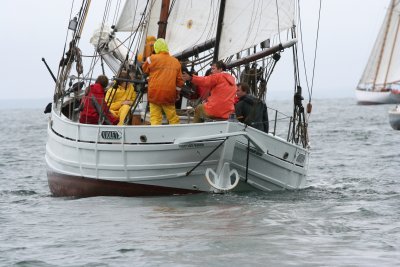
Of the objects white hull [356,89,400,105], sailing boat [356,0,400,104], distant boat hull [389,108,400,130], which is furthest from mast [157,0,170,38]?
white hull [356,89,400,105]

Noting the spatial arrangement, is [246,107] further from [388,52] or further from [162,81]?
[388,52]

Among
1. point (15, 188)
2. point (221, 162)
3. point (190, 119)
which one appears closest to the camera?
point (221, 162)

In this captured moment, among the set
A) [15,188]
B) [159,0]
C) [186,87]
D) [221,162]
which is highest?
[159,0]

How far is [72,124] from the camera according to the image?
18500mm

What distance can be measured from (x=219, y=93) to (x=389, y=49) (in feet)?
227

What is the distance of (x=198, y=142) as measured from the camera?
54.9 feet

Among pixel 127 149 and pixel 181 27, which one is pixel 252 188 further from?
pixel 181 27

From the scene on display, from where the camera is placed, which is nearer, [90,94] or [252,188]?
[252,188]

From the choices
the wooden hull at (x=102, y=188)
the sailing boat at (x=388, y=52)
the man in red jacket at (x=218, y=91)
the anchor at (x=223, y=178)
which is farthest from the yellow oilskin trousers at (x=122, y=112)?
the sailing boat at (x=388, y=52)

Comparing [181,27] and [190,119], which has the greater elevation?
[181,27]

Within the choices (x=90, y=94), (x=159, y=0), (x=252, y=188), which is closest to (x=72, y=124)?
(x=90, y=94)

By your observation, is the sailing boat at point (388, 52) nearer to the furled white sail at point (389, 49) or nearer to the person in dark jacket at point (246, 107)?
the furled white sail at point (389, 49)

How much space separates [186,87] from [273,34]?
2060mm

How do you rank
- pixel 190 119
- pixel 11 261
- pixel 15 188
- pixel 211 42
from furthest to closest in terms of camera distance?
A: pixel 15 188
pixel 211 42
pixel 190 119
pixel 11 261
